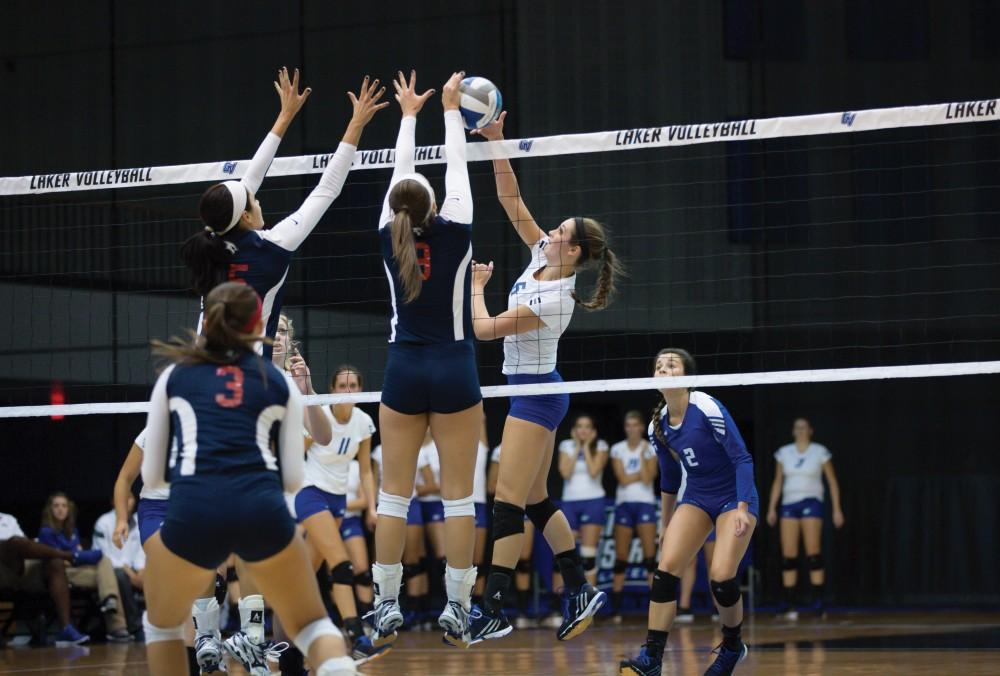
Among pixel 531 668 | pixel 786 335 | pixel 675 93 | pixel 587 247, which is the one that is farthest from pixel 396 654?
pixel 675 93

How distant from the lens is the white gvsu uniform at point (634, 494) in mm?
13875

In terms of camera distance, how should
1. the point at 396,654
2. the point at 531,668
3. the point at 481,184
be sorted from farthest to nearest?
the point at 481,184 < the point at 396,654 < the point at 531,668

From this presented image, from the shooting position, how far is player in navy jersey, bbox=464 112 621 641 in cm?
712

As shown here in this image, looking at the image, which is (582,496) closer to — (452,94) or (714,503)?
(714,503)

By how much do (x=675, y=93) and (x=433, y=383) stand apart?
9.28 metres

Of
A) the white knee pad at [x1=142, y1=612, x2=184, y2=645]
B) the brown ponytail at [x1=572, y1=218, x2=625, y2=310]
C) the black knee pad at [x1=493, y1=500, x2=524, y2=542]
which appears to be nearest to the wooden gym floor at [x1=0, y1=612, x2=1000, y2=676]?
the black knee pad at [x1=493, y1=500, x2=524, y2=542]

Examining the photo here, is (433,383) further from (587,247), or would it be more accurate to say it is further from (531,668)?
(531,668)

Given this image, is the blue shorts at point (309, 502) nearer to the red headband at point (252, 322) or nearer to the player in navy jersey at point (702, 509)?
the player in navy jersey at point (702, 509)

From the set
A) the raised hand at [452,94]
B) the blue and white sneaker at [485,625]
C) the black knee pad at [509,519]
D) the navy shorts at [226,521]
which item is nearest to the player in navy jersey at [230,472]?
the navy shorts at [226,521]

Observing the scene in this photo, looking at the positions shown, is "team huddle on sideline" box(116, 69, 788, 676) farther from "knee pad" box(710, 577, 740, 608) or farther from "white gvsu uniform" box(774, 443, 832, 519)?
"white gvsu uniform" box(774, 443, 832, 519)

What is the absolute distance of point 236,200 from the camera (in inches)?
245

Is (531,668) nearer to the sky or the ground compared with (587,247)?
nearer to the ground

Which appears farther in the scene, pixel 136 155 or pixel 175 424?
pixel 136 155

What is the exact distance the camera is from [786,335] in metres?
14.6
